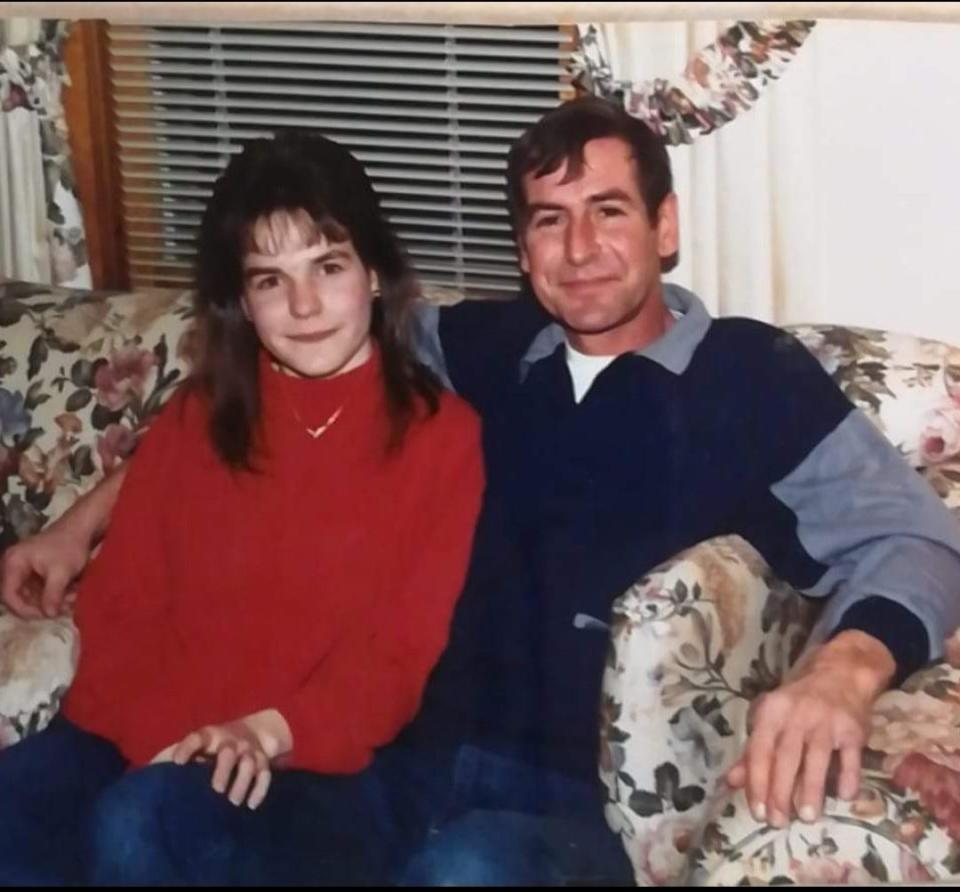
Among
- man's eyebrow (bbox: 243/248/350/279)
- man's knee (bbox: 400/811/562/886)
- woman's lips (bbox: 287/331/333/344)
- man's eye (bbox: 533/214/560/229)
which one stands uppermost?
man's eye (bbox: 533/214/560/229)

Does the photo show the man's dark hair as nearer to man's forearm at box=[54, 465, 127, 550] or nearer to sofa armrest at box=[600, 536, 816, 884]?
sofa armrest at box=[600, 536, 816, 884]

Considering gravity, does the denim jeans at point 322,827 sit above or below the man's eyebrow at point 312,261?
below

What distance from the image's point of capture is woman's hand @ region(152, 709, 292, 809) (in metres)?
1.23

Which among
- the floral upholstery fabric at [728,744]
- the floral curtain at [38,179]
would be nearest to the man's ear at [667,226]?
the floral upholstery fabric at [728,744]

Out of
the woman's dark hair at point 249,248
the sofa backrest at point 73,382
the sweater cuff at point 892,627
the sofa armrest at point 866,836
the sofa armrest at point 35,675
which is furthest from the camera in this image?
the sofa backrest at point 73,382

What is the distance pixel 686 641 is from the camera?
4.07 feet

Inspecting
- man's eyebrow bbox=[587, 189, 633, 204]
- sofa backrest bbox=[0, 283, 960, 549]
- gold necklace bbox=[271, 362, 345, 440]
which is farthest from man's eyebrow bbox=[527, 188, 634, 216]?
sofa backrest bbox=[0, 283, 960, 549]

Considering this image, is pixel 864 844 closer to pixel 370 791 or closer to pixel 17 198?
pixel 370 791

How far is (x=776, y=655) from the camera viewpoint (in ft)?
4.28

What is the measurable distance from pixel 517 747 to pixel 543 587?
4.9 inches

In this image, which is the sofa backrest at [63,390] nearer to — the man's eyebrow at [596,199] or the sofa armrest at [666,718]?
the man's eyebrow at [596,199]

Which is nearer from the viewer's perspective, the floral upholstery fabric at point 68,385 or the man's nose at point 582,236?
the man's nose at point 582,236

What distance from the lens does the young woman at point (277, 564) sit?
1.26 meters

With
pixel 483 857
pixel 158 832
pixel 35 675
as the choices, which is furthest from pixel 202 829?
pixel 35 675
